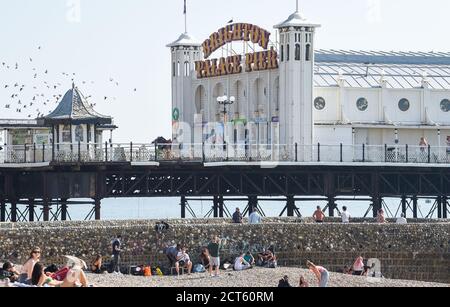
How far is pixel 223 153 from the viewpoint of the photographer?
77625mm

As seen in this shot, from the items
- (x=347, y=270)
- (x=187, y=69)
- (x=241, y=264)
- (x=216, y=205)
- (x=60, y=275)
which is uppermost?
(x=187, y=69)

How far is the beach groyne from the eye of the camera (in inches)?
2250

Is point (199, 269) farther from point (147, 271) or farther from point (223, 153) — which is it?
point (223, 153)

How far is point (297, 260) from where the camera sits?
2392 inches

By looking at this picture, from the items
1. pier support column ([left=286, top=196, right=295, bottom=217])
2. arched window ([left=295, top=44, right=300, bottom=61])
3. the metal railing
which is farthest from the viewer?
pier support column ([left=286, top=196, right=295, bottom=217])

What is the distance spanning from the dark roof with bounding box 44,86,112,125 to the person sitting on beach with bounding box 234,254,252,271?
21200mm

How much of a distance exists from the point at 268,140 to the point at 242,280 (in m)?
29.6

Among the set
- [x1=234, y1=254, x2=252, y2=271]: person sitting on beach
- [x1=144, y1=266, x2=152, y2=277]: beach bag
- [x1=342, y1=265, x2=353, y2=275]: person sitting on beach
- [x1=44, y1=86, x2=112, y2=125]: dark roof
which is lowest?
[x1=342, y1=265, x2=353, y2=275]: person sitting on beach

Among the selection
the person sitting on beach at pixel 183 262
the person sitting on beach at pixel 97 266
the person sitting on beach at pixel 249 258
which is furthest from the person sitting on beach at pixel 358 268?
the person sitting on beach at pixel 97 266

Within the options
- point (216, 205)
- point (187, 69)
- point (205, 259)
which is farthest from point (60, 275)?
point (187, 69)

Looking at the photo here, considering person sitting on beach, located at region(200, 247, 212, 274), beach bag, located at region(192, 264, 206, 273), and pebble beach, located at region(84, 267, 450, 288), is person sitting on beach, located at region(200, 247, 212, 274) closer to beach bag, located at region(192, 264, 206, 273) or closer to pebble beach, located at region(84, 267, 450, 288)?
beach bag, located at region(192, 264, 206, 273)

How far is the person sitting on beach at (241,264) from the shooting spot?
186 ft

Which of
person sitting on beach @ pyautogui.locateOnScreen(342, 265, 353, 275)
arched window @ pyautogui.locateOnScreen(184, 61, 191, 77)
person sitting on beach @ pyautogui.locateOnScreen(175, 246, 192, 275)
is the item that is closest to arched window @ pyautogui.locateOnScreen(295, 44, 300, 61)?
arched window @ pyautogui.locateOnScreen(184, 61, 191, 77)

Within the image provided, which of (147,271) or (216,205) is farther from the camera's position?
(216,205)
